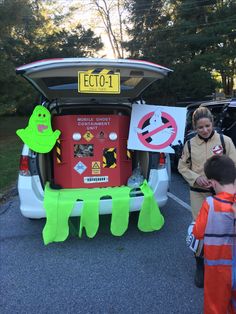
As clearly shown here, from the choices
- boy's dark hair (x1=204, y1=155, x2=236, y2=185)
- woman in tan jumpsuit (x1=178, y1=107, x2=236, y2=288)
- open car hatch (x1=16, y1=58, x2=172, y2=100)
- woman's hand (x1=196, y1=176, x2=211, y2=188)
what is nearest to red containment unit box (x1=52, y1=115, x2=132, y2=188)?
open car hatch (x1=16, y1=58, x2=172, y2=100)

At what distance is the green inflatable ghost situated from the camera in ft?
15.3

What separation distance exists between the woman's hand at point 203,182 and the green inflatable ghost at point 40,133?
201cm

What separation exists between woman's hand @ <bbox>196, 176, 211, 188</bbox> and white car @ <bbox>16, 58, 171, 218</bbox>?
124 centimetres

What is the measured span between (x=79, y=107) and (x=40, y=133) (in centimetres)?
85

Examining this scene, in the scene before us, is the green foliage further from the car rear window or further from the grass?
the car rear window

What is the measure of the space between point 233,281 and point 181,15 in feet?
101

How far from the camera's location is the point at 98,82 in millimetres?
4074

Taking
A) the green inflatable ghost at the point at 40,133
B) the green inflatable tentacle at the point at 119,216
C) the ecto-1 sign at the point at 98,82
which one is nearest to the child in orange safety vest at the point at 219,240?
the ecto-1 sign at the point at 98,82

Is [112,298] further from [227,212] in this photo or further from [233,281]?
[227,212]

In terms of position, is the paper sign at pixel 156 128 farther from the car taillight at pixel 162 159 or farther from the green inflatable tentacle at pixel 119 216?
the green inflatable tentacle at pixel 119 216

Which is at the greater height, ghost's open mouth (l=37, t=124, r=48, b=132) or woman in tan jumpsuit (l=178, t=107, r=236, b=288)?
ghost's open mouth (l=37, t=124, r=48, b=132)

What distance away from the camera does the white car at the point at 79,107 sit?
4051mm

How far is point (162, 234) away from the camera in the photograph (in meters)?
4.86

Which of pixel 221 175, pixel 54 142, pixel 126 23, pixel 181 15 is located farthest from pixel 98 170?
pixel 126 23
